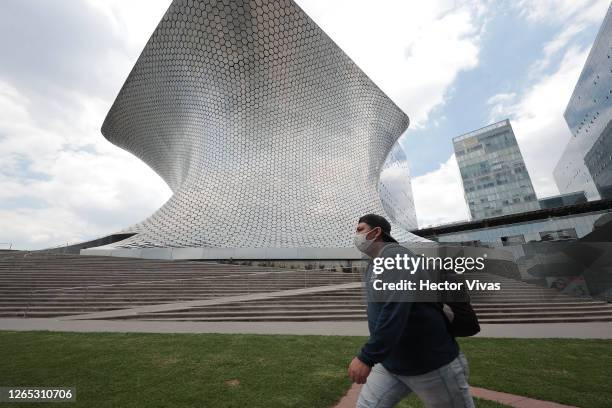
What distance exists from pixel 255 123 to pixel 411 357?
27922 mm

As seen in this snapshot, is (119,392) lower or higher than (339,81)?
A: lower

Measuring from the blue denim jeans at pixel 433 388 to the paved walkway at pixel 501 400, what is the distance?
145cm

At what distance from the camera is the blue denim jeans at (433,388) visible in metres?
1.41

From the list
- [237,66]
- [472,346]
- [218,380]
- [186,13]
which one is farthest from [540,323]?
[186,13]

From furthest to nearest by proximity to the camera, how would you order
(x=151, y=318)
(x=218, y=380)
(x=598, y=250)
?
(x=598, y=250) < (x=151, y=318) < (x=218, y=380)

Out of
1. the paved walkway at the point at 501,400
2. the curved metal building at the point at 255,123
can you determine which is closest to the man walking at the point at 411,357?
the paved walkway at the point at 501,400

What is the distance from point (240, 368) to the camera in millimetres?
3727

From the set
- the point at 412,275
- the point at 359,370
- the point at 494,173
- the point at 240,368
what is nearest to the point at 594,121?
the point at 494,173

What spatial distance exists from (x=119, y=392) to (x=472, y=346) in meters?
5.06

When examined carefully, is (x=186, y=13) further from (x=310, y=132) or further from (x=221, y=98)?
(x=310, y=132)

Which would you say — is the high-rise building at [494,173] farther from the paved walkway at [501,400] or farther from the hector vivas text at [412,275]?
the hector vivas text at [412,275]

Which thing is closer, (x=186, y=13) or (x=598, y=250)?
(x=598, y=250)

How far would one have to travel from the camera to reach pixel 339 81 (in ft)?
90.5

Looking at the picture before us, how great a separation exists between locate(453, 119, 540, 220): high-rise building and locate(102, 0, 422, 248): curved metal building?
3564 centimetres
